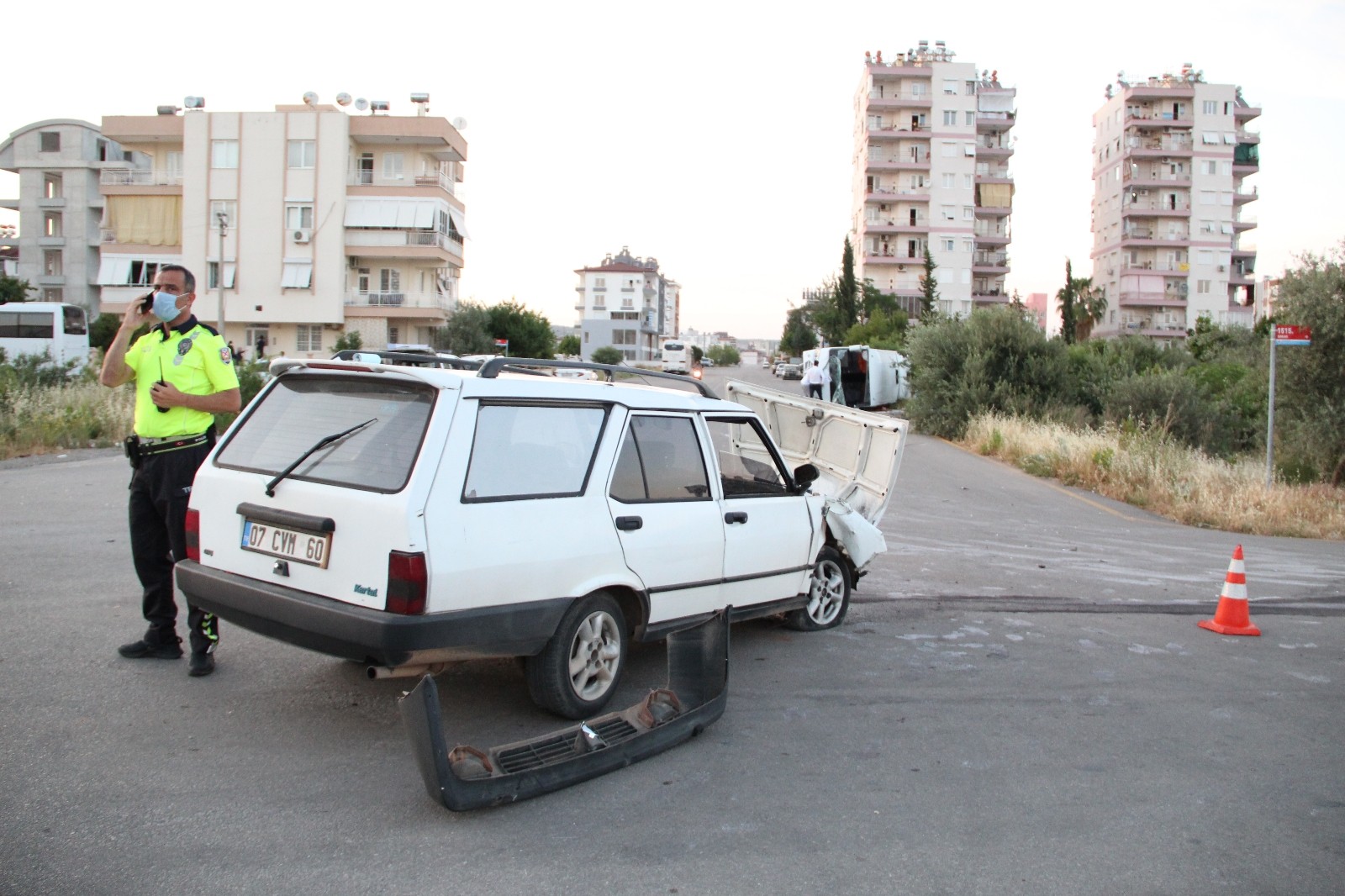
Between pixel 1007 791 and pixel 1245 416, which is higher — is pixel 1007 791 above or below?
below

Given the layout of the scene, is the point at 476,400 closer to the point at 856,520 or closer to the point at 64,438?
the point at 856,520

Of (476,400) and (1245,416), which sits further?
(1245,416)

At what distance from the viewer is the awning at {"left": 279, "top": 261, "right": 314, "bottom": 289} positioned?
5825 cm

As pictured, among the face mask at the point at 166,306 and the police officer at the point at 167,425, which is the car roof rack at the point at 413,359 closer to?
the police officer at the point at 167,425

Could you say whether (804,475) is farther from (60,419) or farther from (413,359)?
(60,419)

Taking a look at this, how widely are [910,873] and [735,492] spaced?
2902 mm

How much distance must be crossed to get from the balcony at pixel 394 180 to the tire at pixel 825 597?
5578cm

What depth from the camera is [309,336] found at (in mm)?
59875

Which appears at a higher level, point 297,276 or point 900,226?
point 900,226

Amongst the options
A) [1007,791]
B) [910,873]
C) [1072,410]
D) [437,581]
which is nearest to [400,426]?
[437,581]

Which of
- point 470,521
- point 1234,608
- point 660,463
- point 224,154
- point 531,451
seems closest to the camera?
point 470,521

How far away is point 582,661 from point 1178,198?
9776 centimetres

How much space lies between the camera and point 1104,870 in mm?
3869

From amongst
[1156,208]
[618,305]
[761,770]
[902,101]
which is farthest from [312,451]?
[618,305]
